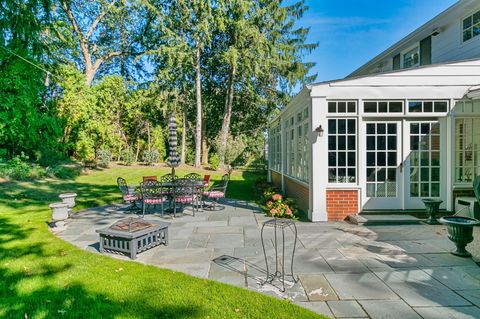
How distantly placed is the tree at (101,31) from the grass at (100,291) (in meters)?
18.6

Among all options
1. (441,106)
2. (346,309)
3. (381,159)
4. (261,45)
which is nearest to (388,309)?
(346,309)

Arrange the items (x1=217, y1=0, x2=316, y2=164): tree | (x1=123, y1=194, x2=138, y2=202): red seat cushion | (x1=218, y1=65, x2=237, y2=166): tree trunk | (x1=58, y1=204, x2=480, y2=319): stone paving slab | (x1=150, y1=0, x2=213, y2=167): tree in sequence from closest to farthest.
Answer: (x1=58, y1=204, x2=480, y2=319): stone paving slab → (x1=123, y1=194, x2=138, y2=202): red seat cushion → (x1=150, y1=0, x2=213, y2=167): tree → (x1=217, y1=0, x2=316, y2=164): tree → (x1=218, y1=65, x2=237, y2=166): tree trunk

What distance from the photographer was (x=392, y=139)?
7262 mm

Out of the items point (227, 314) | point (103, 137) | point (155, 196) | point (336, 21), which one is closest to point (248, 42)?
point (336, 21)

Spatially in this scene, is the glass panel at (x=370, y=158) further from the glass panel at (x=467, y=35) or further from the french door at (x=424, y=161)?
the glass panel at (x=467, y=35)

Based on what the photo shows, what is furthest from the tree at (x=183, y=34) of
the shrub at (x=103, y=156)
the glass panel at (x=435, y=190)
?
the glass panel at (x=435, y=190)

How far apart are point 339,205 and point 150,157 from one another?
16.1m

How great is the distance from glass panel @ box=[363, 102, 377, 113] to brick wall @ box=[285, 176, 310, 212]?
243 centimetres

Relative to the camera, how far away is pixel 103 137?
61.3 ft

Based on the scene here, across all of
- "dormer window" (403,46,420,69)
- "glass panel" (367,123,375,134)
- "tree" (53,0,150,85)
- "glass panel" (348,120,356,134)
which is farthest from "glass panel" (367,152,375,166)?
"tree" (53,0,150,85)

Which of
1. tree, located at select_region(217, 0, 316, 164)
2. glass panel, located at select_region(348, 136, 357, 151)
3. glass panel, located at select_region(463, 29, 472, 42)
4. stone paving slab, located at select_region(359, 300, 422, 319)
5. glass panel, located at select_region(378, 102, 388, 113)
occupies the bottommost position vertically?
stone paving slab, located at select_region(359, 300, 422, 319)

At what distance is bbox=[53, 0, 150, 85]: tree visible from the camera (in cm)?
2067

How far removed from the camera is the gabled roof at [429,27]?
891 cm

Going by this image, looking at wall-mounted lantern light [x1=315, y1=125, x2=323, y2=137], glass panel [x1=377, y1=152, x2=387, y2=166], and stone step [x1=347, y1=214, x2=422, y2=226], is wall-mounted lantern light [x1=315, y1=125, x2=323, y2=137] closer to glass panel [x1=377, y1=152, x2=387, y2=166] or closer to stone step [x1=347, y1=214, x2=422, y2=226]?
glass panel [x1=377, y1=152, x2=387, y2=166]
